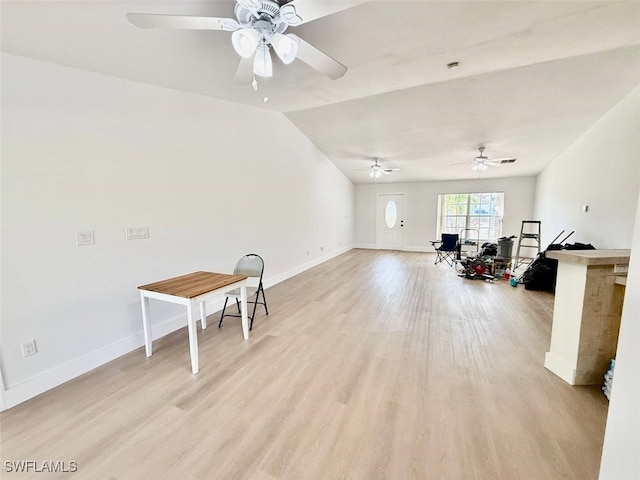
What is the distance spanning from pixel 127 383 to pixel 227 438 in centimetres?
A: 109

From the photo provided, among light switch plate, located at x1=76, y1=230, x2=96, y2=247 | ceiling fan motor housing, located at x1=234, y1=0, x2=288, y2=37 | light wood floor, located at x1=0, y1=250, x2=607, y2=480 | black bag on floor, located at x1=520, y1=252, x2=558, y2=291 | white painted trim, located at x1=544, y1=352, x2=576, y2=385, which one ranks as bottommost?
light wood floor, located at x1=0, y1=250, x2=607, y2=480

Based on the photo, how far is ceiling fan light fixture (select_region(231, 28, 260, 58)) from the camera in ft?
4.78

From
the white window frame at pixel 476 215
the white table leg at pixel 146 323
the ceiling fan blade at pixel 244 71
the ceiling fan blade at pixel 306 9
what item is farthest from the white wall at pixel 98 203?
the white window frame at pixel 476 215

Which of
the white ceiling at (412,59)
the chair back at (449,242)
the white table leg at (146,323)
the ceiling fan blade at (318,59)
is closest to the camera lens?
Answer: the ceiling fan blade at (318,59)

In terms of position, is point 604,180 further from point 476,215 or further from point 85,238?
point 85,238

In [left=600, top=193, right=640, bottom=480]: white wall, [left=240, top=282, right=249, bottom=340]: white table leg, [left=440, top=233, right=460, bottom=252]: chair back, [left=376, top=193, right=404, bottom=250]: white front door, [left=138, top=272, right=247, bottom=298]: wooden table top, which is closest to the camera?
[left=600, top=193, right=640, bottom=480]: white wall

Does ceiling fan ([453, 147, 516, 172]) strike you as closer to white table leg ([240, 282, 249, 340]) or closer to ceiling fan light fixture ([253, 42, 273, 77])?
ceiling fan light fixture ([253, 42, 273, 77])

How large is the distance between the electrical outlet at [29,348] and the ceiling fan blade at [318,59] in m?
2.80

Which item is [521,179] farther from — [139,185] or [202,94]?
[139,185]

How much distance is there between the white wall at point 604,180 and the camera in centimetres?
295

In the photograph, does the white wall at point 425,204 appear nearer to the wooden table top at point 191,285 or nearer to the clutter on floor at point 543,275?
the clutter on floor at point 543,275

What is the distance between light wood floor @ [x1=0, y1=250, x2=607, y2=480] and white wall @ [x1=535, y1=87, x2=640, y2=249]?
1635 mm

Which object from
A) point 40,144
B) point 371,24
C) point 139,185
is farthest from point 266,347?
point 371,24

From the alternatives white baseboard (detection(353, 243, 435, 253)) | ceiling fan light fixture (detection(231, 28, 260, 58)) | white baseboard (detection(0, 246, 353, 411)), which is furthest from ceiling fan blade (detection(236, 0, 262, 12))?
white baseboard (detection(353, 243, 435, 253))
